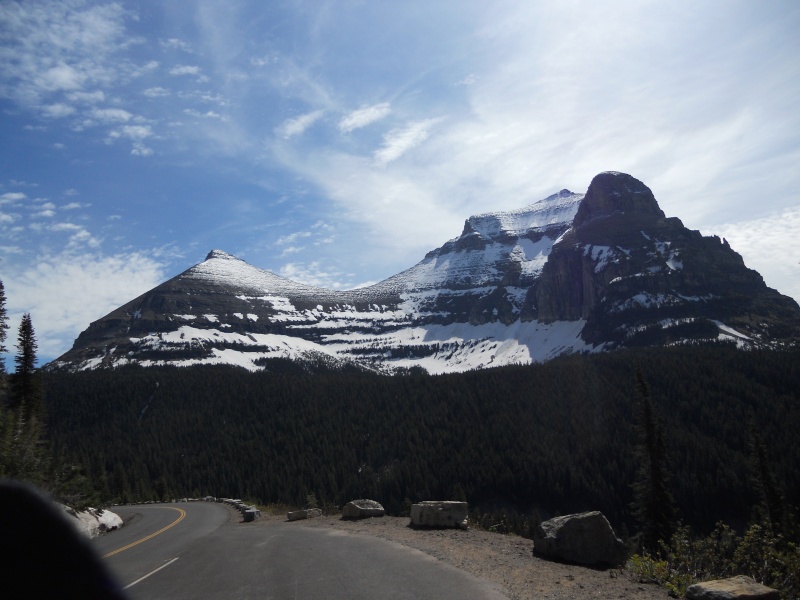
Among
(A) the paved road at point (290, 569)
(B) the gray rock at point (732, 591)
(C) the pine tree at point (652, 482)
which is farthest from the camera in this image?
(C) the pine tree at point (652, 482)

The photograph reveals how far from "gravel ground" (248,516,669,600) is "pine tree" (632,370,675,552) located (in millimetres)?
31235

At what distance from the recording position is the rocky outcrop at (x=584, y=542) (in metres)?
11.8

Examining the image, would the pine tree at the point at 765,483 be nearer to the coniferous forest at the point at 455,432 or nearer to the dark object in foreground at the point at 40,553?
the dark object in foreground at the point at 40,553

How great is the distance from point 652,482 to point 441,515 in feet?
107

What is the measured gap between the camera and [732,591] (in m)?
7.71

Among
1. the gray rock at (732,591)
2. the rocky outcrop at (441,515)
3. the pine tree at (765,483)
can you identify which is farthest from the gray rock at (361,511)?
the pine tree at (765,483)

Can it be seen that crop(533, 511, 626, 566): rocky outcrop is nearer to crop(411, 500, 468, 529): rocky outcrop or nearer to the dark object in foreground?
crop(411, 500, 468, 529): rocky outcrop

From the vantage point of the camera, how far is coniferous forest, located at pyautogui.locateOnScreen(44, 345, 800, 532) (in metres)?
113

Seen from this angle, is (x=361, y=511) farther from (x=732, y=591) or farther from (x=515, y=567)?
(x=732, y=591)

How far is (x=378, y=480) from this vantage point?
127 meters

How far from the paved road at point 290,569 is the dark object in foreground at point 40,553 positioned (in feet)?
4.61

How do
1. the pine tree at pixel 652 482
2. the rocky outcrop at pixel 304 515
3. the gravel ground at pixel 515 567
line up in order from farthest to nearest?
1. the pine tree at pixel 652 482
2. the rocky outcrop at pixel 304 515
3. the gravel ground at pixel 515 567

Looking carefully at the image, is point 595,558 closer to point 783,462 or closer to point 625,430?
point 783,462

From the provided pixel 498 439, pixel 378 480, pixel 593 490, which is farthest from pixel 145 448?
pixel 593 490
